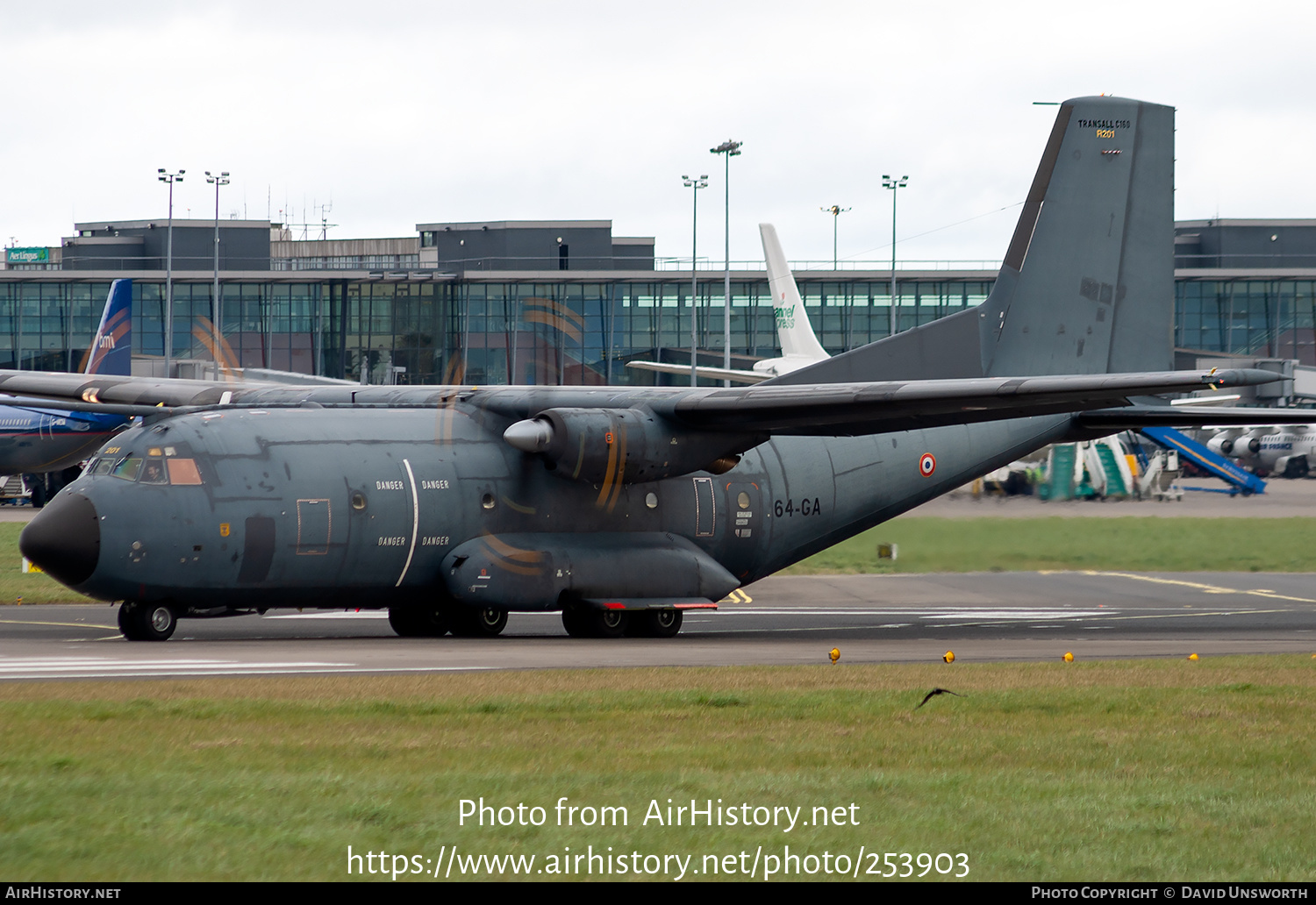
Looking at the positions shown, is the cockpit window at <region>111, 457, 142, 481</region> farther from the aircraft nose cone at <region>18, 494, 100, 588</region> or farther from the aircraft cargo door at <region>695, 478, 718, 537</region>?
the aircraft cargo door at <region>695, 478, 718, 537</region>

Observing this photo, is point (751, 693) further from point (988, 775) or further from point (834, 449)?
point (834, 449)

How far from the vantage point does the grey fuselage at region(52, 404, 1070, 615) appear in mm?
18203

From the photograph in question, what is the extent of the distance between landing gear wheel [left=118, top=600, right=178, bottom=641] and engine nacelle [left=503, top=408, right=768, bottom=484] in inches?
206

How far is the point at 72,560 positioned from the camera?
17.4 meters

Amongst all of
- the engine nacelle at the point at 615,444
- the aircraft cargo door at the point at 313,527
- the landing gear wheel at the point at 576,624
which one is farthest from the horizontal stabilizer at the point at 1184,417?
the aircraft cargo door at the point at 313,527

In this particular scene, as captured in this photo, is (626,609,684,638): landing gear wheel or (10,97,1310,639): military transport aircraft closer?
(10,97,1310,639): military transport aircraft

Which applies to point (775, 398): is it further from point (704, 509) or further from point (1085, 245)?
point (1085, 245)

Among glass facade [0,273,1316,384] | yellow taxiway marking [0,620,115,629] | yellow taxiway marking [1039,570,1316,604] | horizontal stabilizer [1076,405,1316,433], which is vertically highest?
glass facade [0,273,1316,384]

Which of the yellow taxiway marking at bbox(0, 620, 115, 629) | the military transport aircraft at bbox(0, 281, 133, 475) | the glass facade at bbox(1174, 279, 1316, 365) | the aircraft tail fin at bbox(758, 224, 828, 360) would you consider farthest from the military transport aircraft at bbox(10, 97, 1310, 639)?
the glass facade at bbox(1174, 279, 1316, 365)

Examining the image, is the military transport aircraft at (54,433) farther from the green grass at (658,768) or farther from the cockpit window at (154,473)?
the green grass at (658,768)

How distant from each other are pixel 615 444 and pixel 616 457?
198 millimetres

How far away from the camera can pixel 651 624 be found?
2197 centimetres

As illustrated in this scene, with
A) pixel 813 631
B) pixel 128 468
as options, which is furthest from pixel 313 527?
pixel 813 631

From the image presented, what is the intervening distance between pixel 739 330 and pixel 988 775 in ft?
216
